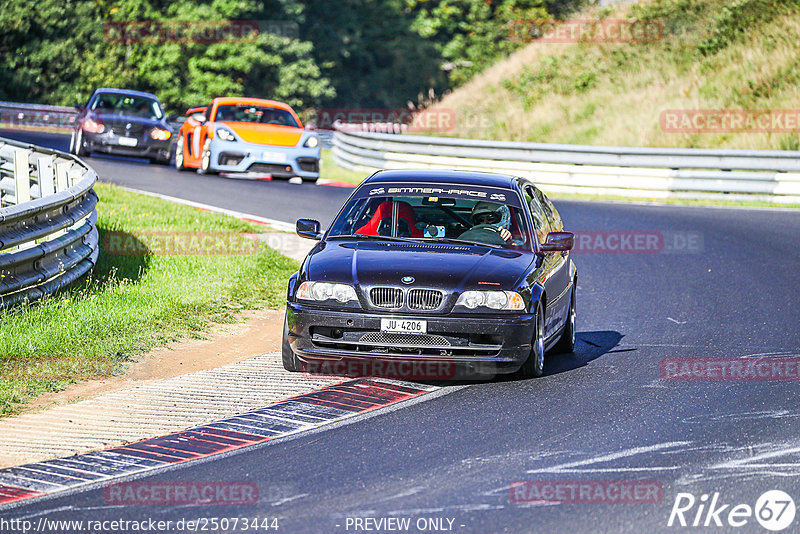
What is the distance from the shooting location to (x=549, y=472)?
625 cm

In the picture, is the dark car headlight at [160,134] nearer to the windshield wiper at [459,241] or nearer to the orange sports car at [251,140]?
the orange sports car at [251,140]

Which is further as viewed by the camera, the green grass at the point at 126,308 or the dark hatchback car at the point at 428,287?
the green grass at the point at 126,308

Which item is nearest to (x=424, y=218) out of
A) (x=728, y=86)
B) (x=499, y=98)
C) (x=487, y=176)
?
(x=487, y=176)

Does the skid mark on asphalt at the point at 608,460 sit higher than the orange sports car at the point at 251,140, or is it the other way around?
the skid mark on asphalt at the point at 608,460

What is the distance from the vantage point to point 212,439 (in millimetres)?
7008

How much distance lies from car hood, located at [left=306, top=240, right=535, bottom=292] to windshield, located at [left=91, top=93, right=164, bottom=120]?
19.0 metres

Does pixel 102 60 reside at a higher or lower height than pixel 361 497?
lower

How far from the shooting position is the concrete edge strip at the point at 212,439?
617cm

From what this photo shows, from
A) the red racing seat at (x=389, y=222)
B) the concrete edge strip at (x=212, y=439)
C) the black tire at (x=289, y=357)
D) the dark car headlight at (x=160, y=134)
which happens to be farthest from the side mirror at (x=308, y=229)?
the dark car headlight at (x=160, y=134)

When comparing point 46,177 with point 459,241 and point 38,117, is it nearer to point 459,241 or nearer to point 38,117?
point 459,241

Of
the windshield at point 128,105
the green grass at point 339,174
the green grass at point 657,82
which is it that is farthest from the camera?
the green grass at point 657,82

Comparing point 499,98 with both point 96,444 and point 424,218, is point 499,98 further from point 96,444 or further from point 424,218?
point 96,444

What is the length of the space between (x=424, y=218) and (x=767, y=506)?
458cm

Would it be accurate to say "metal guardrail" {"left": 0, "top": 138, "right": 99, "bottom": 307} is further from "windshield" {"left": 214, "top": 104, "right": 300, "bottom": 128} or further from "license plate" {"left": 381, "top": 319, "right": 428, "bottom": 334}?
"windshield" {"left": 214, "top": 104, "right": 300, "bottom": 128}
